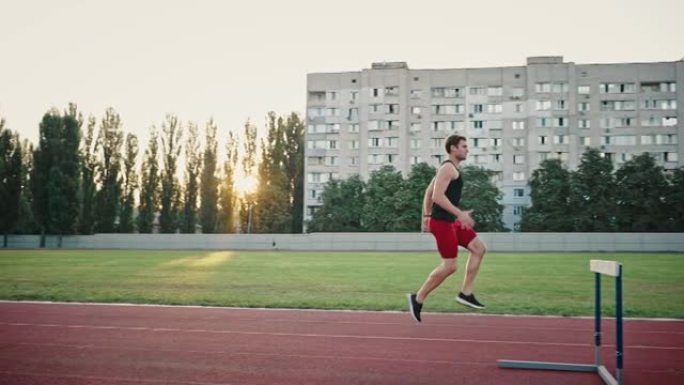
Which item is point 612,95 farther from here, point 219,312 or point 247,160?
point 219,312

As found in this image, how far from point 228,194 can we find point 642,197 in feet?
152

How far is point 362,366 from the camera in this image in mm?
5434

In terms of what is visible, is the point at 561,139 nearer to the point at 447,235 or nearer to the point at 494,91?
the point at 494,91

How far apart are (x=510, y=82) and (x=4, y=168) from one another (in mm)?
61593

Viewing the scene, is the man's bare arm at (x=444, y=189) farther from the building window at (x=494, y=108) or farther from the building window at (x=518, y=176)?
the building window at (x=494, y=108)

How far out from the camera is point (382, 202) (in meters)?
55.0

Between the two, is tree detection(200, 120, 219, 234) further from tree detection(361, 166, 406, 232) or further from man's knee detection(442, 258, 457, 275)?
man's knee detection(442, 258, 457, 275)

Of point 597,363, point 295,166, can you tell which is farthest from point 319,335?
point 295,166

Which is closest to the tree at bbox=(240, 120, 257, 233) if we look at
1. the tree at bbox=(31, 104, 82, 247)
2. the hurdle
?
the tree at bbox=(31, 104, 82, 247)

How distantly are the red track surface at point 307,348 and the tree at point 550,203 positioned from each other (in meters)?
44.6

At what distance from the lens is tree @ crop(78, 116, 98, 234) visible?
60312 mm

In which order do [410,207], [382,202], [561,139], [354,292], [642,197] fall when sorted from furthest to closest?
[561,139]
[382,202]
[410,207]
[642,197]
[354,292]

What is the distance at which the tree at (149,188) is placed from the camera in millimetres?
62438

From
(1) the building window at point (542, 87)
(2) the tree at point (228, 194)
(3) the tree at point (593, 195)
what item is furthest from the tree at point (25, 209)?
Result: (1) the building window at point (542, 87)
